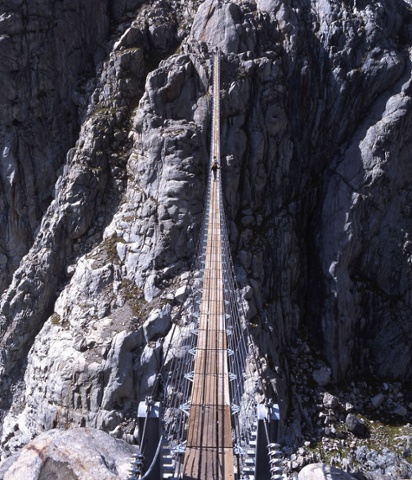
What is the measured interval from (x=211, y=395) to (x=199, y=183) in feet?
48.4

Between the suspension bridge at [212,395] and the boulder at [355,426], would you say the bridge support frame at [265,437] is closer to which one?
the suspension bridge at [212,395]

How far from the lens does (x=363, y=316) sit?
31422mm

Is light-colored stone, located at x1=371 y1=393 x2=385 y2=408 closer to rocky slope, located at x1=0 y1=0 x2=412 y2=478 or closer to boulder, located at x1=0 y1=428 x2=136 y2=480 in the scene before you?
rocky slope, located at x1=0 y1=0 x2=412 y2=478

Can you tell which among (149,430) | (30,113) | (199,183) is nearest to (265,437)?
(149,430)

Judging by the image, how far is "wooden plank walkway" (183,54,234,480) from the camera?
13.7 m

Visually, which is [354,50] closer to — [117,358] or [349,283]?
[349,283]

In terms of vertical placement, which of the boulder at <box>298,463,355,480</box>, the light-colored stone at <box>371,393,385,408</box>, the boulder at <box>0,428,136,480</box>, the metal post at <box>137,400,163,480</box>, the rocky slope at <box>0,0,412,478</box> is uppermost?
the rocky slope at <box>0,0,412,478</box>

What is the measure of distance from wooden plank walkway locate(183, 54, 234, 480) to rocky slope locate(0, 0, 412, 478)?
388cm

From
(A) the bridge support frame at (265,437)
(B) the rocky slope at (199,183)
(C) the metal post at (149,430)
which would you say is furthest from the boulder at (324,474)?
(B) the rocky slope at (199,183)

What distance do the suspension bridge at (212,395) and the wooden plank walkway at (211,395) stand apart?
0.03m

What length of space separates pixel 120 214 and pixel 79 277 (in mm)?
4626

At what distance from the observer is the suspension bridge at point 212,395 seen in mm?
10156


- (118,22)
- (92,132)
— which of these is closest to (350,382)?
(92,132)

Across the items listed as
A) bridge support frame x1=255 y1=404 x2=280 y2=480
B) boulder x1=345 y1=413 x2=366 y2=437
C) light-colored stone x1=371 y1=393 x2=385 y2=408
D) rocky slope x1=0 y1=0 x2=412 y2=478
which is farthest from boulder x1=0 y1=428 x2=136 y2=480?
light-colored stone x1=371 y1=393 x2=385 y2=408
